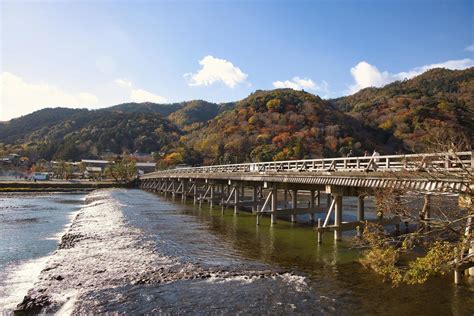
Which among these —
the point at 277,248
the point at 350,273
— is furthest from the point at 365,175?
the point at 277,248

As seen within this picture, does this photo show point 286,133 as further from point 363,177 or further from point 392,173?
point 392,173

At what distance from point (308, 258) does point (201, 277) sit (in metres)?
5.18

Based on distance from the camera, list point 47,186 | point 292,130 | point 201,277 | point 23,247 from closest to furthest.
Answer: point 201,277, point 23,247, point 47,186, point 292,130

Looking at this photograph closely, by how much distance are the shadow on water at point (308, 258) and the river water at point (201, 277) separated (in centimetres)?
4

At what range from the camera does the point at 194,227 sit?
24.1 m

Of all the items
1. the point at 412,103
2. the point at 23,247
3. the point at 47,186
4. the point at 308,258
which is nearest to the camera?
the point at 308,258

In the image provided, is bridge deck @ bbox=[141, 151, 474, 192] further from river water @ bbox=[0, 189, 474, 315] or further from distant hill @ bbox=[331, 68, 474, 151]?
distant hill @ bbox=[331, 68, 474, 151]

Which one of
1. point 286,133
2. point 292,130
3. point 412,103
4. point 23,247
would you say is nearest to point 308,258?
point 23,247

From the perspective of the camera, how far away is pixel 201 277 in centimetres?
1231

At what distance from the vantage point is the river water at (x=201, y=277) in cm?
971

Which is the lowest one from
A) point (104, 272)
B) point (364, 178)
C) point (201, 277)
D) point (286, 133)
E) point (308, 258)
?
point (308, 258)

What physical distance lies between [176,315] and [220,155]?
3819 inches

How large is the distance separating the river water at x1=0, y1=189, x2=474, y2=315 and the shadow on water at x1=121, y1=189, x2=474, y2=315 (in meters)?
0.04

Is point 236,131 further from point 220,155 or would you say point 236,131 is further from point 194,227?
point 194,227
